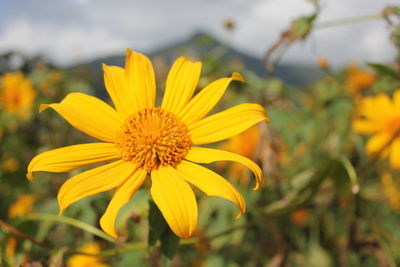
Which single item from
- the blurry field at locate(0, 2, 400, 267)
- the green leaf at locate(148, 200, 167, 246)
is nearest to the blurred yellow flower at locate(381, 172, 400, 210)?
the blurry field at locate(0, 2, 400, 267)

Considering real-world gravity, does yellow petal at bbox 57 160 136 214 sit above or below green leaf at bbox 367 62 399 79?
above

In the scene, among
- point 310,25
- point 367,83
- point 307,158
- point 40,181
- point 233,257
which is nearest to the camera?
point 310,25

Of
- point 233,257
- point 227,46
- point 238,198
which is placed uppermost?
point 238,198

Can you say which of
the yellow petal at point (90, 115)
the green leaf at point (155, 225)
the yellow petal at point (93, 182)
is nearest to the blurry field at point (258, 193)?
the green leaf at point (155, 225)

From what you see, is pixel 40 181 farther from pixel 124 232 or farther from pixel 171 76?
pixel 171 76

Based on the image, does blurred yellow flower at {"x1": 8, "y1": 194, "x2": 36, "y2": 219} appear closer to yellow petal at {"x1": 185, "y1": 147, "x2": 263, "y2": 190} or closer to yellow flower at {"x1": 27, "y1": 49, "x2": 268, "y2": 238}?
yellow flower at {"x1": 27, "y1": 49, "x2": 268, "y2": 238}

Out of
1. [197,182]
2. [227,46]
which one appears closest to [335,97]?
[227,46]
